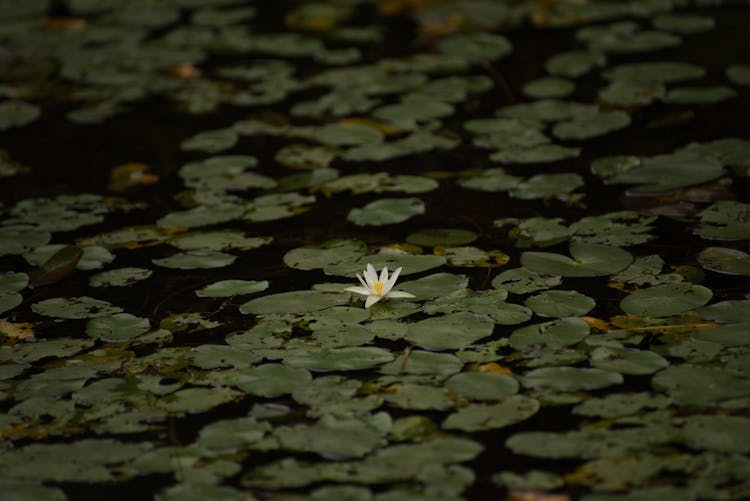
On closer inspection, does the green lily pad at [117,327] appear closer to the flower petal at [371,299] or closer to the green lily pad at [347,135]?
the flower petal at [371,299]

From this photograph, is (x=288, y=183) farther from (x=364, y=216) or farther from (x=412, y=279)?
(x=412, y=279)

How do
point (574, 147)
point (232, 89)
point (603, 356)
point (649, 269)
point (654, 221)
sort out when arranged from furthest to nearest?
point (232, 89) < point (574, 147) < point (654, 221) < point (649, 269) < point (603, 356)

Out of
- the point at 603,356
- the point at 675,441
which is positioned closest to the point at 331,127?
the point at 603,356

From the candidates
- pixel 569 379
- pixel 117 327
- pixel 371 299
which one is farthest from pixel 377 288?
pixel 117 327

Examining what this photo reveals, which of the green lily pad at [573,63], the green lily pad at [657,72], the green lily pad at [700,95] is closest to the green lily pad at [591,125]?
the green lily pad at [700,95]

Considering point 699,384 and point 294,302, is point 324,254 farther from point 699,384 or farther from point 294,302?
point 699,384
